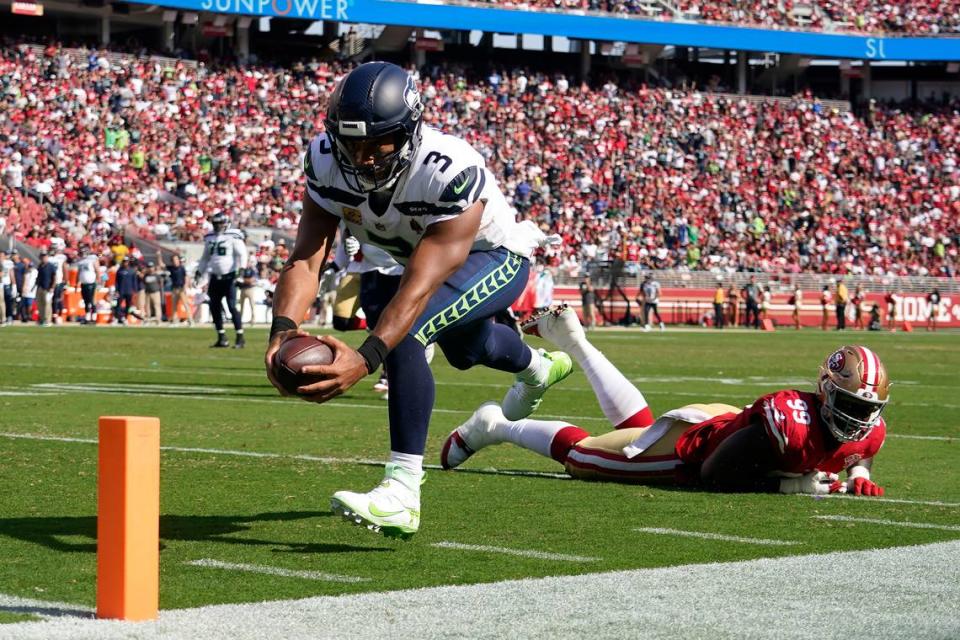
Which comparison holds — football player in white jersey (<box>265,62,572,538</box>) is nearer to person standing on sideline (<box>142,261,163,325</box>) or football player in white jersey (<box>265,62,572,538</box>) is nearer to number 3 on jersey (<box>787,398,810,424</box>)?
number 3 on jersey (<box>787,398,810,424</box>)

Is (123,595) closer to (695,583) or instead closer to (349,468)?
(695,583)

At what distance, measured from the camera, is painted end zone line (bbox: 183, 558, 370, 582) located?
4414 mm

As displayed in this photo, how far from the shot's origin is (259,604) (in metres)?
3.95

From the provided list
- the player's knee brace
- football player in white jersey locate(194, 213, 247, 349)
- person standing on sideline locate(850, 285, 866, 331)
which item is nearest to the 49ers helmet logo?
the player's knee brace

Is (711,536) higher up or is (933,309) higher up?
(711,536)

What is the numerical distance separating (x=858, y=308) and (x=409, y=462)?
3615cm

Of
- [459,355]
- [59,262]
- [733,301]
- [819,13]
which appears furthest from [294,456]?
[819,13]

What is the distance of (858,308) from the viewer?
131 feet

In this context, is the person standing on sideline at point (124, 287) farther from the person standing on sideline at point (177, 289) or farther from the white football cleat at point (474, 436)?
the white football cleat at point (474, 436)

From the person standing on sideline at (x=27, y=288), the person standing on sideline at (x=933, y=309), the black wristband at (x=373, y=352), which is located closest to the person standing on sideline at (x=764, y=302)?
the person standing on sideline at (x=933, y=309)

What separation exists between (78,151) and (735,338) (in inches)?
583

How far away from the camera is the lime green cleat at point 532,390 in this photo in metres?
6.83

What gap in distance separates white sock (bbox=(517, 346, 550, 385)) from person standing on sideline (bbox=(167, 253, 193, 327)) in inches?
901

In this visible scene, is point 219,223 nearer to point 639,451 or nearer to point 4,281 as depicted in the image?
point 4,281
